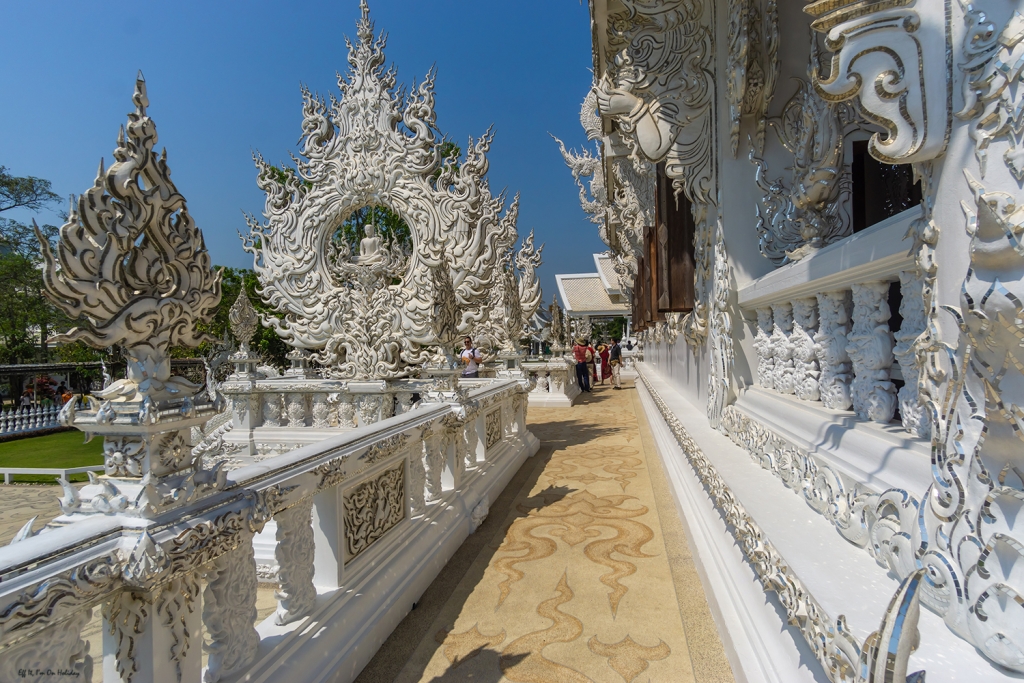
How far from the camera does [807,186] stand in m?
2.45

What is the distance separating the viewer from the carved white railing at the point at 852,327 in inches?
56.0

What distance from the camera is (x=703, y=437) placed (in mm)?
3297

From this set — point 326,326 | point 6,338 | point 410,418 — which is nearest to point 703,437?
point 410,418

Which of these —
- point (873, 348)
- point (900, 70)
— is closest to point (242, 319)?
point (873, 348)

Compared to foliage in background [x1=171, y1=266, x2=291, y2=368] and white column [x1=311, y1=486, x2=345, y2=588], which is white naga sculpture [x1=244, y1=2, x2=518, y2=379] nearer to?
white column [x1=311, y1=486, x2=345, y2=588]

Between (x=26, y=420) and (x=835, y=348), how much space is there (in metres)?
19.6

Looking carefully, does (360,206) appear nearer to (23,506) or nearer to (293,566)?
(23,506)

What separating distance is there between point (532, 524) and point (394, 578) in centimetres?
141

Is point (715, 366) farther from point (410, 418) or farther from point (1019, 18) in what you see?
point (1019, 18)

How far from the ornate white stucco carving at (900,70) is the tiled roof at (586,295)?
24.9 meters

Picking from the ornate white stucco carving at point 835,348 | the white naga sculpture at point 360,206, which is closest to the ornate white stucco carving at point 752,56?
the ornate white stucco carving at point 835,348

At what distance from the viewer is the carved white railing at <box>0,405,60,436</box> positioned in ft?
45.9

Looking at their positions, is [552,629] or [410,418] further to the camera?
[410,418]

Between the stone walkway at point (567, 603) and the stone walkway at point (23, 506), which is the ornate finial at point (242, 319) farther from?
the stone walkway at point (567, 603)
